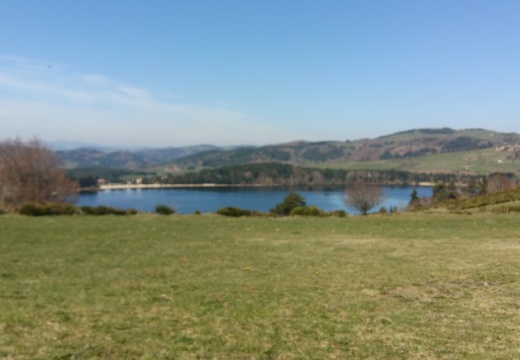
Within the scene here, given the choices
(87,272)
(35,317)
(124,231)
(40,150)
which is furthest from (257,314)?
(40,150)

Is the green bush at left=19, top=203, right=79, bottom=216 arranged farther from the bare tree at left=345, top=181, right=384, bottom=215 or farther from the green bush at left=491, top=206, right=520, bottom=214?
the bare tree at left=345, top=181, right=384, bottom=215

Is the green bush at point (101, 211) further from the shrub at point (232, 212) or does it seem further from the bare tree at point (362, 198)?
the bare tree at point (362, 198)

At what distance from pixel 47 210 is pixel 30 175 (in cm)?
3438

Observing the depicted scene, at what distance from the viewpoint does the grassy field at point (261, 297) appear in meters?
6.93

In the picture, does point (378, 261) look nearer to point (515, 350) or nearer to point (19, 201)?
point (515, 350)

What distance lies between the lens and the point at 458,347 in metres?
6.66

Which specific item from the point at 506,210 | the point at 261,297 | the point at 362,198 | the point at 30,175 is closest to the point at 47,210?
the point at 261,297

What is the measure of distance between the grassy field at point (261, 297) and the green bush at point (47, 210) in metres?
11.7

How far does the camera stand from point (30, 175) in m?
60.5

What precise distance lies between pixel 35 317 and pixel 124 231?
15.4 metres

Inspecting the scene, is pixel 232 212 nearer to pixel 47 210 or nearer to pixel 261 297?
pixel 47 210

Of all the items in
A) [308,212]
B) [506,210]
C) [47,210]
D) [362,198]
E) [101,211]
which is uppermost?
[47,210]

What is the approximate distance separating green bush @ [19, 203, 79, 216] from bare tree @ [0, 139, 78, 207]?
98.8 feet

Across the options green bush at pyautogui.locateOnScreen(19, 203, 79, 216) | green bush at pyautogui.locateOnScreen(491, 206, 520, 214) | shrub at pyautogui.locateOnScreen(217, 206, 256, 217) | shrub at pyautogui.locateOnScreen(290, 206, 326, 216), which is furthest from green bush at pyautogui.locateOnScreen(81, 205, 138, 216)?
green bush at pyautogui.locateOnScreen(491, 206, 520, 214)
